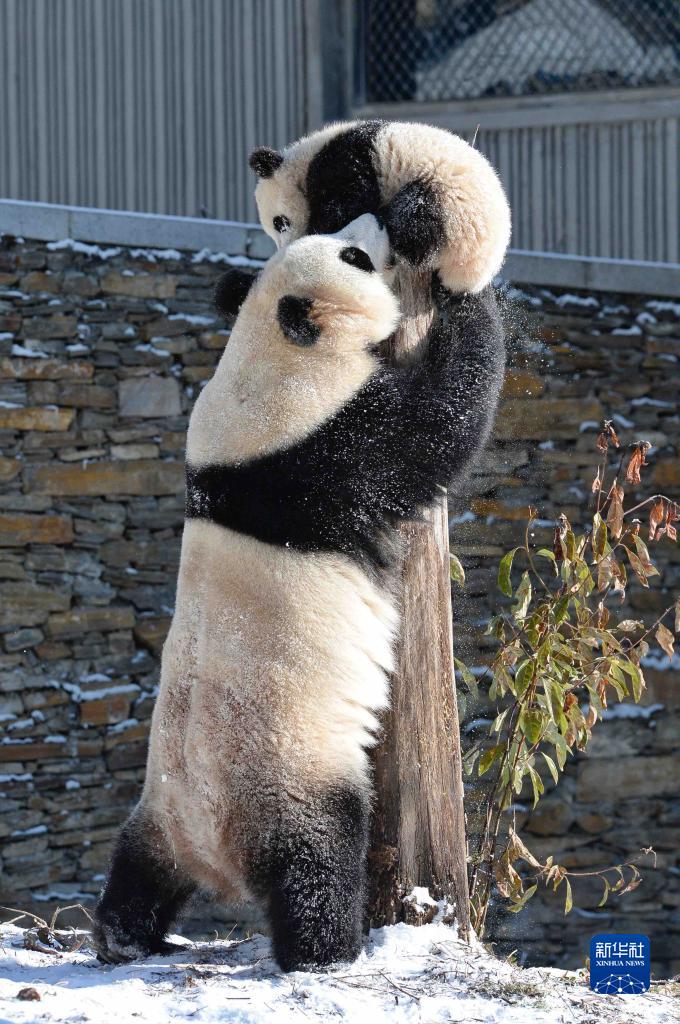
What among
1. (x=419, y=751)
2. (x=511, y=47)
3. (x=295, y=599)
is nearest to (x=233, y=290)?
(x=295, y=599)

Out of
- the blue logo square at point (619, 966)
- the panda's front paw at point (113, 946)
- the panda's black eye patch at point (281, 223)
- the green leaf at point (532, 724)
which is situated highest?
the panda's black eye patch at point (281, 223)

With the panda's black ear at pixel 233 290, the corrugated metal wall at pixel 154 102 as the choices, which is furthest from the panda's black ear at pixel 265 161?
the corrugated metal wall at pixel 154 102

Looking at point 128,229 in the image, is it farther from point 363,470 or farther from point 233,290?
point 363,470

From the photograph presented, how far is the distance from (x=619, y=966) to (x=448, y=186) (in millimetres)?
1728

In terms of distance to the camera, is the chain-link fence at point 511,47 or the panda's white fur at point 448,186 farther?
the chain-link fence at point 511,47

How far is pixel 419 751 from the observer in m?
2.66

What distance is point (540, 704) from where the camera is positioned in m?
3.37

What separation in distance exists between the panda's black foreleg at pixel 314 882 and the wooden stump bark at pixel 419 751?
25cm

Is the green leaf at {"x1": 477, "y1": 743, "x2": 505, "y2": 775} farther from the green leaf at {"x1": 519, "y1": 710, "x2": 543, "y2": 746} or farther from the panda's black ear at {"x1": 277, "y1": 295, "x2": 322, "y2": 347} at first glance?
the panda's black ear at {"x1": 277, "y1": 295, "x2": 322, "y2": 347}

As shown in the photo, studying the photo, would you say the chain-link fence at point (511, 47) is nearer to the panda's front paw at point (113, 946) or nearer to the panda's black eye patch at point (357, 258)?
the panda's black eye patch at point (357, 258)

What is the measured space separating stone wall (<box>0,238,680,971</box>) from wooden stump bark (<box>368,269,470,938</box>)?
2.23 meters

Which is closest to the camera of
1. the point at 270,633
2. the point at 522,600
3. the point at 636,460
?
the point at 270,633

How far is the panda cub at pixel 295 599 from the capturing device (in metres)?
2.35

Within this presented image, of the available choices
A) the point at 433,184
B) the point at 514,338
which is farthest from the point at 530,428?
the point at 433,184
